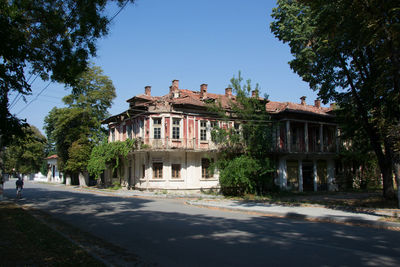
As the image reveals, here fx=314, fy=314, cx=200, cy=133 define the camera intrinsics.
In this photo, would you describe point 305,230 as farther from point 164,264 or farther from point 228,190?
point 228,190

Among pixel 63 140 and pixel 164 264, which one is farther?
pixel 63 140

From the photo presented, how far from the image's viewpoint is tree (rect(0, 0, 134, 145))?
8703mm

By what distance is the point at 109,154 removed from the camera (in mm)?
32188

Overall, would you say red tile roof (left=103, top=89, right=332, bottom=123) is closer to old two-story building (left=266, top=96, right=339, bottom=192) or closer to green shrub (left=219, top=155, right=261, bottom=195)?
old two-story building (left=266, top=96, right=339, bottom=192)

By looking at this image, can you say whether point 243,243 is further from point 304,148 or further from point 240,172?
point 304,148

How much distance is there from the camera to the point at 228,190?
86.0 feet

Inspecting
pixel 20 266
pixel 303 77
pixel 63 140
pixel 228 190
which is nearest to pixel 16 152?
pixel 63 140

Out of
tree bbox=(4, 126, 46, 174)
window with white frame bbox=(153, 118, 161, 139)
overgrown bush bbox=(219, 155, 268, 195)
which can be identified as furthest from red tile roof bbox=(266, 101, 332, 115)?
tree bbox=(4, 126, 46, 174)

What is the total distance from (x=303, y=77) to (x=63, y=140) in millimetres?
33123

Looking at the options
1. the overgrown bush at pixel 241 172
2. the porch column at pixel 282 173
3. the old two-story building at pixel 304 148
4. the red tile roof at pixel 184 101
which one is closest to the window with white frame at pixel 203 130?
the red tile roof at pixel 184 101

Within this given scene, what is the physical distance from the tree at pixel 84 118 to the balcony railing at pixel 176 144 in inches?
466

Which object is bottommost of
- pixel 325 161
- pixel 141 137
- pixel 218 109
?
pixel 325 161

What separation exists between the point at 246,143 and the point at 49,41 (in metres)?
17.4

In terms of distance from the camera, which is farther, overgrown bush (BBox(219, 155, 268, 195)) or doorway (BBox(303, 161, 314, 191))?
doorway (BBox(303, 161, 314, 191))
